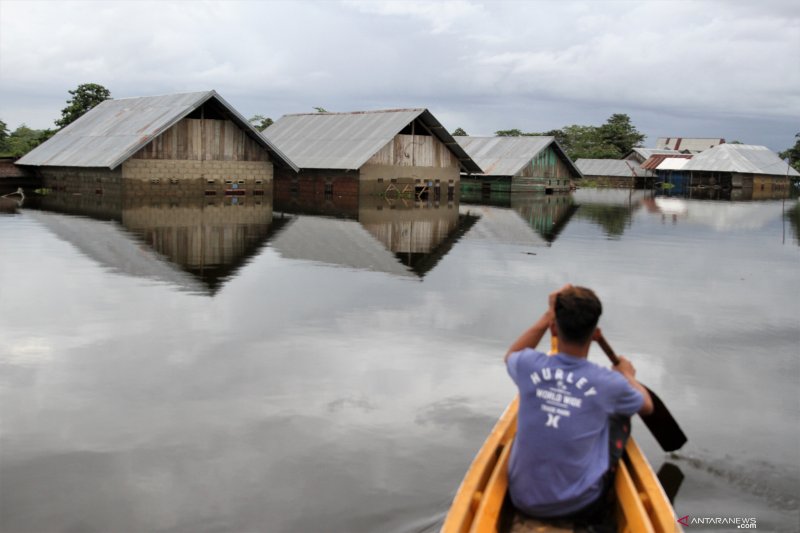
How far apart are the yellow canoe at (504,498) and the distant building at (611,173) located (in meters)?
91.9

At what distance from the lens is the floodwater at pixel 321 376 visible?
5938 millimetres

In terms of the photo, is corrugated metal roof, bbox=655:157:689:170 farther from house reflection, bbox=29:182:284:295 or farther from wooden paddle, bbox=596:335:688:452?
wooden paddle, bbox=596:335:688:452

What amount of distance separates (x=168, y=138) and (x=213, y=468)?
37300 millimetres

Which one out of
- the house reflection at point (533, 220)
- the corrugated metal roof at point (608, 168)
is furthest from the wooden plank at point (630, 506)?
the corrugated metal roof at point (608, 168)

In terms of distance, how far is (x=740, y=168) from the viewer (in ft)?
271

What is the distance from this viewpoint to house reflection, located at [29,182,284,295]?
16.2 m

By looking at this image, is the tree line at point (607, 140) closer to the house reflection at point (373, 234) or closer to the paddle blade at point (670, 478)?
the house reflection at point (373, 234)

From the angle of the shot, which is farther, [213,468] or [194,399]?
[194,399]

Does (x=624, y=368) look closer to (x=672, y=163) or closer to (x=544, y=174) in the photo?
(x=544, y=174)

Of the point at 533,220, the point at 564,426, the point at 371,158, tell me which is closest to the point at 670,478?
the point at 564,426

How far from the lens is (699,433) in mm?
7445

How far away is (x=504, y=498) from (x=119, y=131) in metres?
42.0

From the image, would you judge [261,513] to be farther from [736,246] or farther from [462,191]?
[462,191]

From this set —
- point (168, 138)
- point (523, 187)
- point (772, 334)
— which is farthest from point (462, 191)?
point (772, 334)
